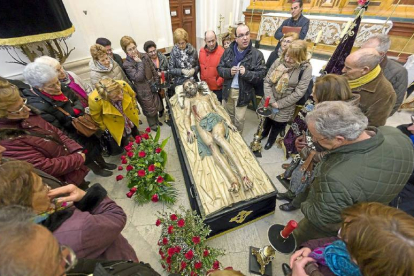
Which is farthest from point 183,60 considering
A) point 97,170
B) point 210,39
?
point 97,170

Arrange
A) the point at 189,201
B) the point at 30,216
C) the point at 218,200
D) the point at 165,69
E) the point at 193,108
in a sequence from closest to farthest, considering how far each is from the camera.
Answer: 1. the point at 30,216
2. the point at 218,200
3. the point at 189,201
4. the point at 193,108
5. the point at 165,69

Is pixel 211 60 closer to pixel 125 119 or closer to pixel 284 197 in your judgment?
pixel 125 119

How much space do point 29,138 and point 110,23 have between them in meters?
4.51

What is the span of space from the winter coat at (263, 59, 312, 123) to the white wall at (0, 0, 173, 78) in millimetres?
4473

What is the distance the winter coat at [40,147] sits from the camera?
1.57m

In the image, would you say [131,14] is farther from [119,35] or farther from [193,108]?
[193,108]

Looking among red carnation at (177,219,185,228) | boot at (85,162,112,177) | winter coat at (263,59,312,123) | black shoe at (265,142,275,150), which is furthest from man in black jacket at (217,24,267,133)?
boot at (85,162,112,177)

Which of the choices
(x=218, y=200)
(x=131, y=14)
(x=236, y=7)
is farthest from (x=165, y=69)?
(x=236, y=7)

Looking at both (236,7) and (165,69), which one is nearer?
(165,69)

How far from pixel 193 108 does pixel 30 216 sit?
2796mm

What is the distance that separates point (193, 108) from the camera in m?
3.30

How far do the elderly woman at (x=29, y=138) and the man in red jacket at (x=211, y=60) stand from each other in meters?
2.74

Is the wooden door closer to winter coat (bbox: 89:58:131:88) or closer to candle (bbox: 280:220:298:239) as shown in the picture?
winter coat (bbox: 89:58:131:88)

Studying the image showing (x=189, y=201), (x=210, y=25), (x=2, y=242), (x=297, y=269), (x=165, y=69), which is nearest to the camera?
(x=2, y=242)
